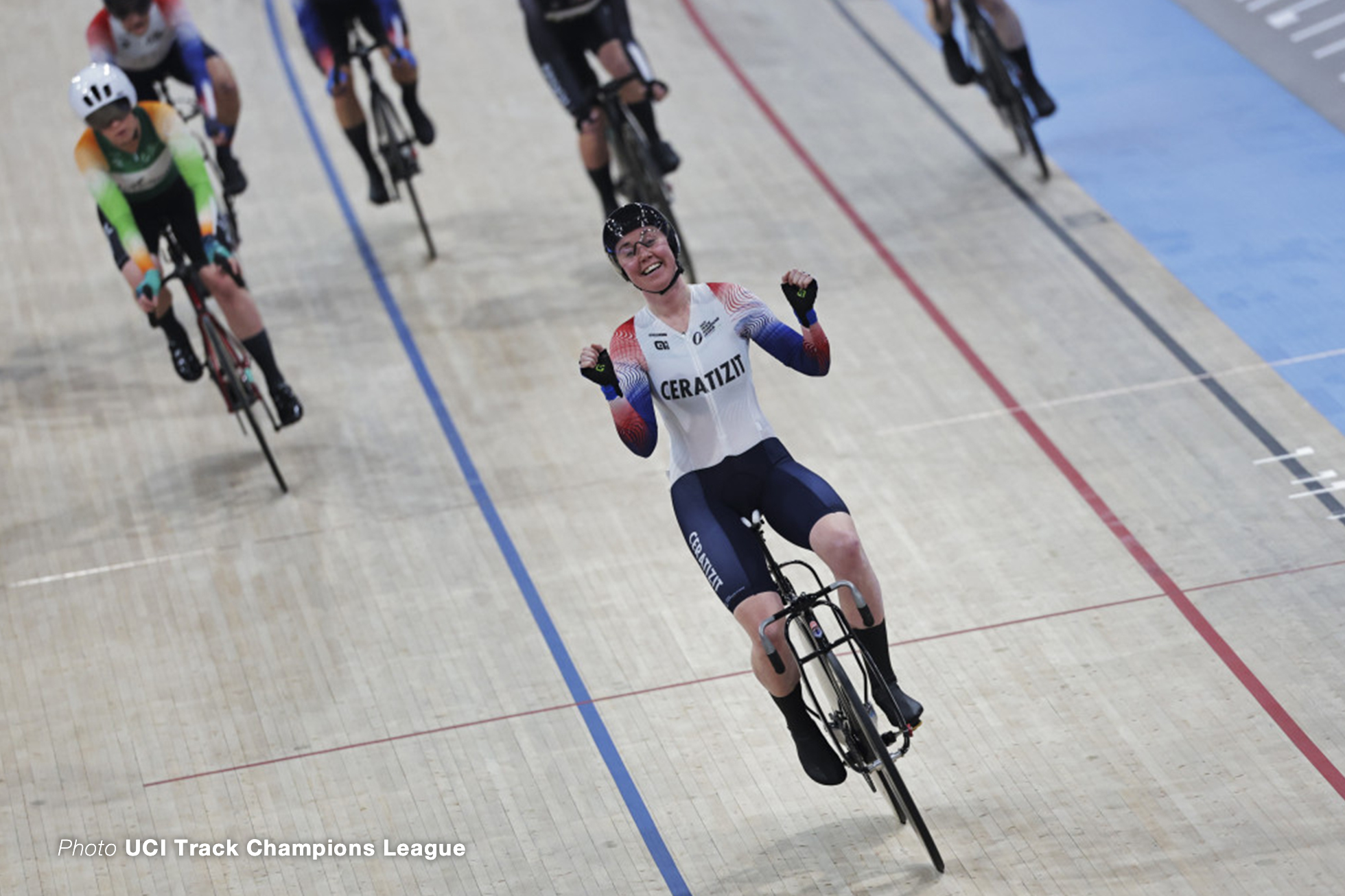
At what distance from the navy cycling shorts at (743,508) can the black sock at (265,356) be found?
2.41 meters

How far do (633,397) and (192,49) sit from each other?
3.53m

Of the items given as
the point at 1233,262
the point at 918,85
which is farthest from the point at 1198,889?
the point at 918,85

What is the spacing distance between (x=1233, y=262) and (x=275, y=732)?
435 centimetres

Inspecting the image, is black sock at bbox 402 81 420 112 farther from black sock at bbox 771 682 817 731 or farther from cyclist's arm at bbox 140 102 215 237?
black sock at bbox 771 682 817 731

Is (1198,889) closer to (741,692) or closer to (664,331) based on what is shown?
(741,692)

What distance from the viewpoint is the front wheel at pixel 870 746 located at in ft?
12.7

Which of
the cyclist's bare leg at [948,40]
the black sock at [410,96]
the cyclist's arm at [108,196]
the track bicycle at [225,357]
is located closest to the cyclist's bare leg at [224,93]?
the black sock at [410,96]

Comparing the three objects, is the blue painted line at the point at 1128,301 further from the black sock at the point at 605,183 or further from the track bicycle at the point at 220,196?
the track bicycle at the point at 220,196

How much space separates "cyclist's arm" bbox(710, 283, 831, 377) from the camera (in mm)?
4102

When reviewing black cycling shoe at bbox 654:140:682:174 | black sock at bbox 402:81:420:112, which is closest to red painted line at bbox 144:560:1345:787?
black cycling shoe at bbox 654:140:682:174

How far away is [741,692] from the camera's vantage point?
192 inches

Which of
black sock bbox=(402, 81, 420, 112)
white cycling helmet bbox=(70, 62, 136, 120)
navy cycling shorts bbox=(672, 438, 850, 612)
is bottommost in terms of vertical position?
black sock bbox=(402, 81, 420, 112)

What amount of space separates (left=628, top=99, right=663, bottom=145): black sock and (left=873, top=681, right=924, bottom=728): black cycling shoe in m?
3.57

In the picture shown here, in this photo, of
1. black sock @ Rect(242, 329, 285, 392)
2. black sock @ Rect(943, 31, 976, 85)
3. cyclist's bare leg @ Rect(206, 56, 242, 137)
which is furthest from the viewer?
black sock @ Rect(943, 31, 976, 85)
